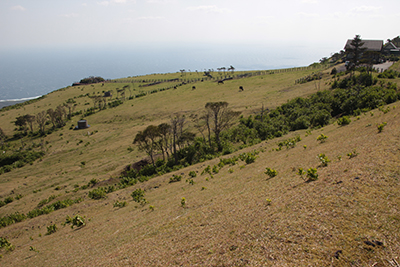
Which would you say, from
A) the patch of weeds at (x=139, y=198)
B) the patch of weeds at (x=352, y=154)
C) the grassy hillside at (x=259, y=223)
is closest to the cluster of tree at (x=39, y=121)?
the grassy hillside at (x=259, y=223)

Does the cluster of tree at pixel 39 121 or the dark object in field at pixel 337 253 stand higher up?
the dark object in field at pixel 337 253

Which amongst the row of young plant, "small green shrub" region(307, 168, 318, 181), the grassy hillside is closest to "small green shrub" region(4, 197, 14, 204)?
the grassy hillside

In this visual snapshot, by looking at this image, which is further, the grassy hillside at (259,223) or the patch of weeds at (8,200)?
the patch of weeds at (8,200)

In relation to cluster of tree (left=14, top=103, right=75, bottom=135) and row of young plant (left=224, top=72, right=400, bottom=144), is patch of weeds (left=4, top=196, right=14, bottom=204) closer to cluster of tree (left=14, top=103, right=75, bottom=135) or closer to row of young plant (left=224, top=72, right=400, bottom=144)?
row of young plant (left=224, top=72, right=400, bottom=144)

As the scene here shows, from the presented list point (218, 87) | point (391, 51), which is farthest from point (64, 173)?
point (391, 51)

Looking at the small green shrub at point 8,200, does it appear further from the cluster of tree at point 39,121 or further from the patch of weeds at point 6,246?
the cluster of tree at point 39,121

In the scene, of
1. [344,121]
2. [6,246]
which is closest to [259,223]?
[6,246]

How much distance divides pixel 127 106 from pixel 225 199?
2626 inches

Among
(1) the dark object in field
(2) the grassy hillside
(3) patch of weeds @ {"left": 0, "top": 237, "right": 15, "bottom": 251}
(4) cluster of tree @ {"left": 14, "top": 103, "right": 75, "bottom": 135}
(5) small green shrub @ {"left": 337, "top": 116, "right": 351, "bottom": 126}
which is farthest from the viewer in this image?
(4) cluster of tree @ {"left": 14, "top": 103, "right": 75, "bottom": 135}

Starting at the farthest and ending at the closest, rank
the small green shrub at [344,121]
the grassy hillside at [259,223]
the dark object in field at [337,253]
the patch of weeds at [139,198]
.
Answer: the small green shrub at [344,121]
the patch of weeds at [139,198]
the grassy hillside at [259,223]
the dark object in field at [337,253]

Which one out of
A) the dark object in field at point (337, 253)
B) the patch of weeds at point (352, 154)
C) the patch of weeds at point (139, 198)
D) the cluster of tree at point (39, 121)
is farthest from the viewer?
the cluster of tree at point (39, 121)

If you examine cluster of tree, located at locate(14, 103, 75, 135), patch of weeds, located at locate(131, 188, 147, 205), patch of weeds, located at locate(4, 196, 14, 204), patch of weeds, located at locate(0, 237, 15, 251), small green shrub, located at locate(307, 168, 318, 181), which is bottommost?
patch of weeds, located at locate(4, 196, 14, 204)

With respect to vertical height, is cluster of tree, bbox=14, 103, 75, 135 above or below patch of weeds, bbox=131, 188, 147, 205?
above

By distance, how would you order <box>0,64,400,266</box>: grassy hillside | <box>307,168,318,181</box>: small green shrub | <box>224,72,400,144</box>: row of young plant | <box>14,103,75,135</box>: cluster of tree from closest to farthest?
<box>0,64,400,266</box>: grassy hillside < <box>307,168,318,181</box>: small green shrub < <box>224,72,400,144</box>: row of young plant < <box>14,103,75,135</box>: cluster of tree
